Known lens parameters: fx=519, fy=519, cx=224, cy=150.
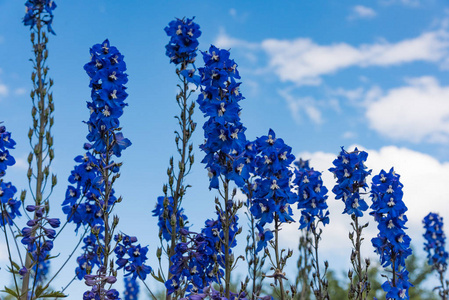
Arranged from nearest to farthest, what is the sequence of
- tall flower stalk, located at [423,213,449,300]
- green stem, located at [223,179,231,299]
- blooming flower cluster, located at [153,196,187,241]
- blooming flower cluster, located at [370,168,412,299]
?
green stem, located at [223,179,231,299] → blooming flower cluster, located at [370,168,412,299] → blooming flower cluster, located at [153,196,187,241] → tall flower stalk, located at [423,213,449,300]

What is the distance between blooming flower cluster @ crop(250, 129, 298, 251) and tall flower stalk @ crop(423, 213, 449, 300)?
6.43 metres

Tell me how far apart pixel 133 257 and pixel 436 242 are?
694cm

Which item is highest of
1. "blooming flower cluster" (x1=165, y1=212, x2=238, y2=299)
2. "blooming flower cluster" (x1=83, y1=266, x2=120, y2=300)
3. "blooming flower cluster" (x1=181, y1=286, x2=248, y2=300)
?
"blooming flower cluster" (x1=165, y1=212, x2=238, y2=299)

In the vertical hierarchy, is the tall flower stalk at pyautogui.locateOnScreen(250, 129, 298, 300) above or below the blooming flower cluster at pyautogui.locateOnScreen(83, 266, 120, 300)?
above

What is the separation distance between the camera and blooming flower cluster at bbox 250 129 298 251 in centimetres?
425

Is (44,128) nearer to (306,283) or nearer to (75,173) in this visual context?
(75,173)

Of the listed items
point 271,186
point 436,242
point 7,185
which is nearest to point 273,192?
point 271,186

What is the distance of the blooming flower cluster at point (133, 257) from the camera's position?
499 cm

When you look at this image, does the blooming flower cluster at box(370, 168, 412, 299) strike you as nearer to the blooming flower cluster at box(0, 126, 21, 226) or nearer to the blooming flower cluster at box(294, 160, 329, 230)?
the blooming flower cluster at box(294, 160, 329, 230)

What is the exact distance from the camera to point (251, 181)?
4.71m

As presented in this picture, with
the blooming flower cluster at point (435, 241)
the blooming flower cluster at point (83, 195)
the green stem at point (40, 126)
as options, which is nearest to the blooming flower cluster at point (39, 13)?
the green stem at point (40, 126)

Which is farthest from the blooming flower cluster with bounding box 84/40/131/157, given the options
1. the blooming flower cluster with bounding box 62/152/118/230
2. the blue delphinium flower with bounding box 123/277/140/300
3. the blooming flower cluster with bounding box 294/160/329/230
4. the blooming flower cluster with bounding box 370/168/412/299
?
the blue delphinium flower with bounding box 123/277/140/300

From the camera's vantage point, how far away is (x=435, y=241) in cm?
988

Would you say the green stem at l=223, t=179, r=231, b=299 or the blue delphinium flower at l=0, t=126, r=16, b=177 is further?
the blue delphinium flower at l=0, t=126, r=16, b=177
